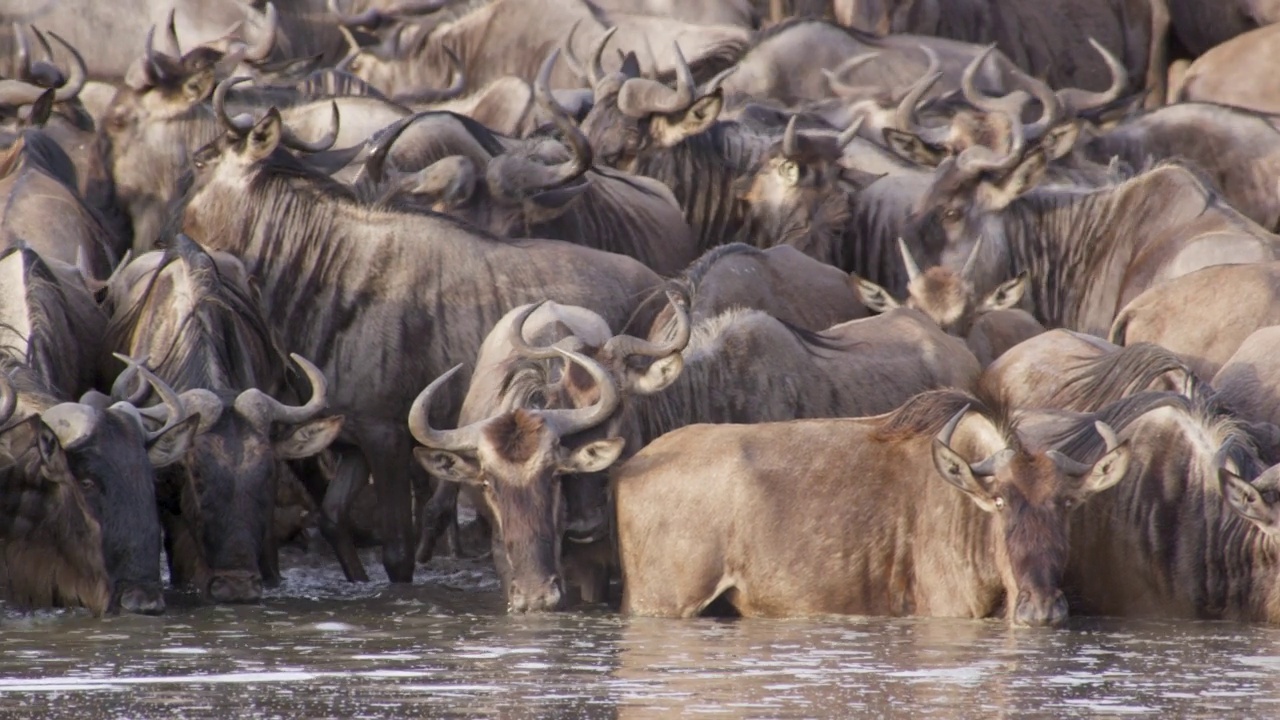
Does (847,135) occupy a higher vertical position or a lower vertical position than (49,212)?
higher

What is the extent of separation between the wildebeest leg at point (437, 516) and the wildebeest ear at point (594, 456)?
1.27 meters

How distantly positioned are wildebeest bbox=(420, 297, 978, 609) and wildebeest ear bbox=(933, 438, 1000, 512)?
1.54 meters

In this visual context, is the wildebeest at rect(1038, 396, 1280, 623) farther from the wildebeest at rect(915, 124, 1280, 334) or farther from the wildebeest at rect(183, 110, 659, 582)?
the wildebeest at rect(915, 124, 1280, 334)

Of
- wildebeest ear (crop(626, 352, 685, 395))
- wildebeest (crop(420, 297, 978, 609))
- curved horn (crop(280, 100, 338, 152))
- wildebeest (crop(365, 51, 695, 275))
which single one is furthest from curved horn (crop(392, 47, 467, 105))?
wildebeest ear (crop(626, 352, 685, 395))

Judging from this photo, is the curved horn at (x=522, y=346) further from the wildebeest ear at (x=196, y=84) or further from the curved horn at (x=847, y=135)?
the curved horn at (x=847, y=135)

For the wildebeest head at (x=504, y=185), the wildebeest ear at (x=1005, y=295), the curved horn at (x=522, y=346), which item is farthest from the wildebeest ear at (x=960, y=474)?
the wildebeest head at (x=504, y=185)

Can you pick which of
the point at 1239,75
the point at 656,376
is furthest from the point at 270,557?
the point at 1239,75

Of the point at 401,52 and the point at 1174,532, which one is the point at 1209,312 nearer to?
the point at 1174,532

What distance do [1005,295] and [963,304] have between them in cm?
66

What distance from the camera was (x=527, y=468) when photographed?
34.1 ft

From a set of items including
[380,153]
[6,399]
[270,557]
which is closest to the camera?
[6,399]

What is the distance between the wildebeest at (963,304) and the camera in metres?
13.0

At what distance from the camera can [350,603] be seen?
1084cm

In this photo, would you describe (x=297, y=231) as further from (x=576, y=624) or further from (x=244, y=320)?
(x=576, y=624)
